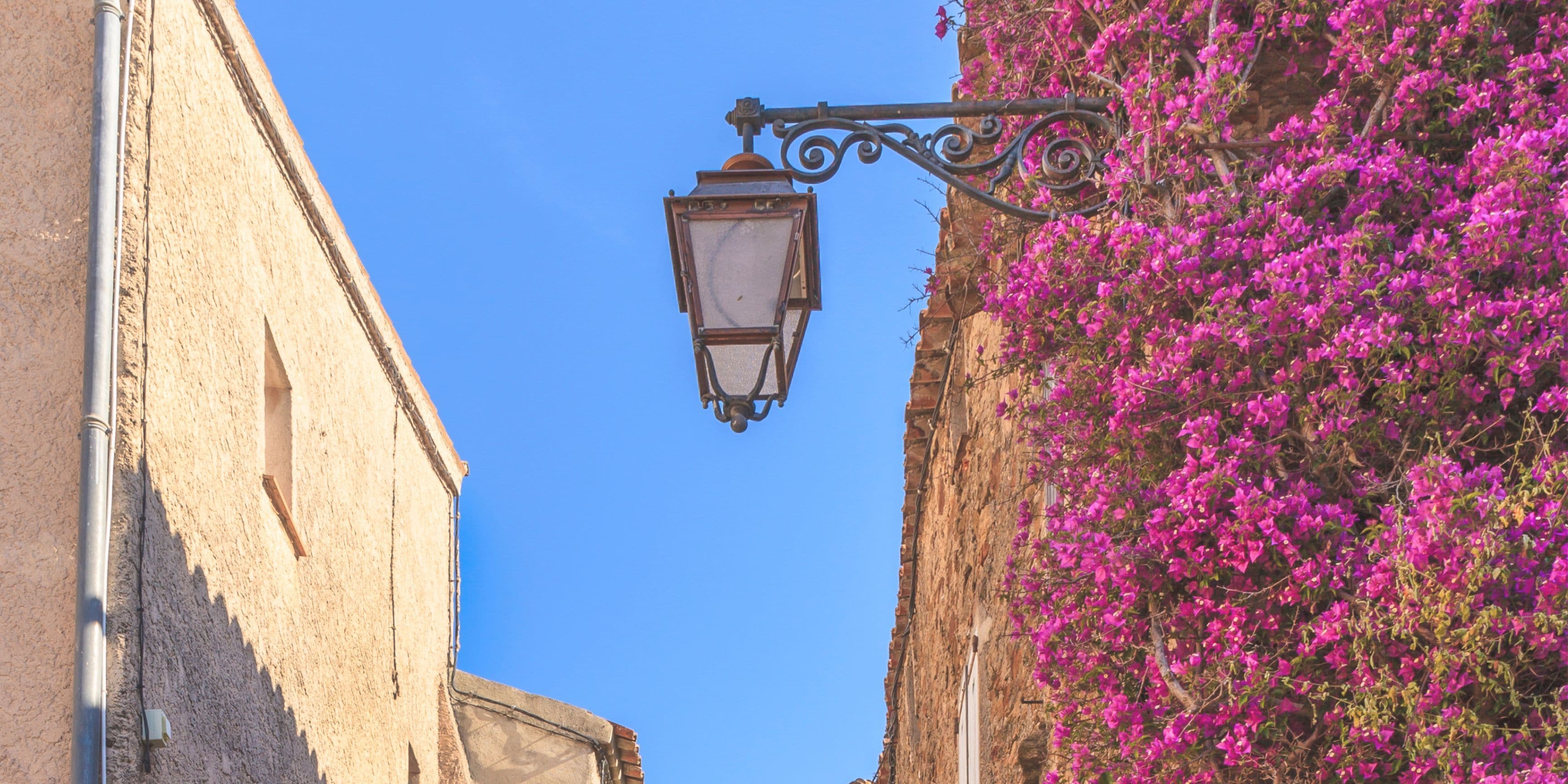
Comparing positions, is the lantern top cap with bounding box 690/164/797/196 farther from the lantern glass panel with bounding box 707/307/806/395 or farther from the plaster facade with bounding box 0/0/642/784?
the plaster facade with bounding box 0/0/642/784

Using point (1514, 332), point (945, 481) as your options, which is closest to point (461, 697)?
point (945, 481)

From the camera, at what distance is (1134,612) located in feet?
14.7

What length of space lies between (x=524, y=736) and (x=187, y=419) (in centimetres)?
787

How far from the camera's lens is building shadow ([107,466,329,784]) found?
6.39 metres

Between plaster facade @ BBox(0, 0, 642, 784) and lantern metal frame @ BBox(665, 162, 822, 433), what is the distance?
2996 mm

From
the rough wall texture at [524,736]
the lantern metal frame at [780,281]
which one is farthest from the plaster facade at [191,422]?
the rough wall texture at [524,736]

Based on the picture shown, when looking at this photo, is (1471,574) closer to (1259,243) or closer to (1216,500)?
(1216,500)

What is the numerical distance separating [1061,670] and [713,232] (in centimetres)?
153

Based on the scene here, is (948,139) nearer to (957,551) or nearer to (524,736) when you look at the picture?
(957,551)

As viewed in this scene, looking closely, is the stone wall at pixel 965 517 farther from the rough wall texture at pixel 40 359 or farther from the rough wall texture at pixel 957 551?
the rough wall texture at pixel 40 359

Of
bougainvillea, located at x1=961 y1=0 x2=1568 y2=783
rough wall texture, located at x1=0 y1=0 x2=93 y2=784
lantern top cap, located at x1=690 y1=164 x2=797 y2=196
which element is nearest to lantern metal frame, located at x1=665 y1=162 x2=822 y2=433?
lantern top cap, located at x1=690 y1=164 x2=797 y2=196

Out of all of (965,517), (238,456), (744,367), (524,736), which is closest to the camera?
(744,367)

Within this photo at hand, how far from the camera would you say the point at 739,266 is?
4.67 m

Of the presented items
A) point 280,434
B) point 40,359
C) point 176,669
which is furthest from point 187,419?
point 280,434
